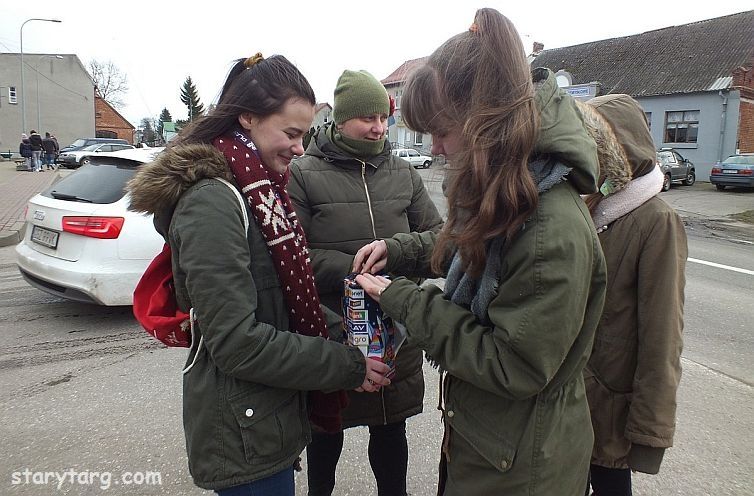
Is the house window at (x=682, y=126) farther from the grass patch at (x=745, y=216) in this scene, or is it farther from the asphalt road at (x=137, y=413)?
the asphalt road at (x=137, y=413)

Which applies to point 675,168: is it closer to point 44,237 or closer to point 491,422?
point 44,237

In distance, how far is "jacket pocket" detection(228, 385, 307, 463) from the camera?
150 centimetres

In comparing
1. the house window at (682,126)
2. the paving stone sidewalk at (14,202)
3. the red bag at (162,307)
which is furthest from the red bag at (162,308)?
the house window at (682,126)

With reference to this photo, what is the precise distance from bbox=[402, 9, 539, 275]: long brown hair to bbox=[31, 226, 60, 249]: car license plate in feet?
15.4

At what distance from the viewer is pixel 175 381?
3922mm

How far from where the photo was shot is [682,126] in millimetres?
25156

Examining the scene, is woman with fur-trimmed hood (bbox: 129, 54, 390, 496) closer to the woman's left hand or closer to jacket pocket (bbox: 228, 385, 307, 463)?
jacket pocket (bbox: 228, 385, 307, 463)

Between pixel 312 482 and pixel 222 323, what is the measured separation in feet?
4.44

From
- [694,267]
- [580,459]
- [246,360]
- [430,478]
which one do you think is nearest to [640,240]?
[580,459]

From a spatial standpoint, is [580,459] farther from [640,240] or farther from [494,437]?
[640,240]

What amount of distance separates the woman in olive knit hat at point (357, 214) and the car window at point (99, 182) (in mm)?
3243

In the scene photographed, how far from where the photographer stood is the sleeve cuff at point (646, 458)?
1737 millimetres

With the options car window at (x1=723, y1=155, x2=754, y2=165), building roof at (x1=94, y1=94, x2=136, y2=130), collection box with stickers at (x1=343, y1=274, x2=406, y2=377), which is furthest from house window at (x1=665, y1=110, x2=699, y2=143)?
building roof at (x1=94, y1=94, x2=136, y2=130)

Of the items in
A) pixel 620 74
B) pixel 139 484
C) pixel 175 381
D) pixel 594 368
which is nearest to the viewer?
pixel 594 368
